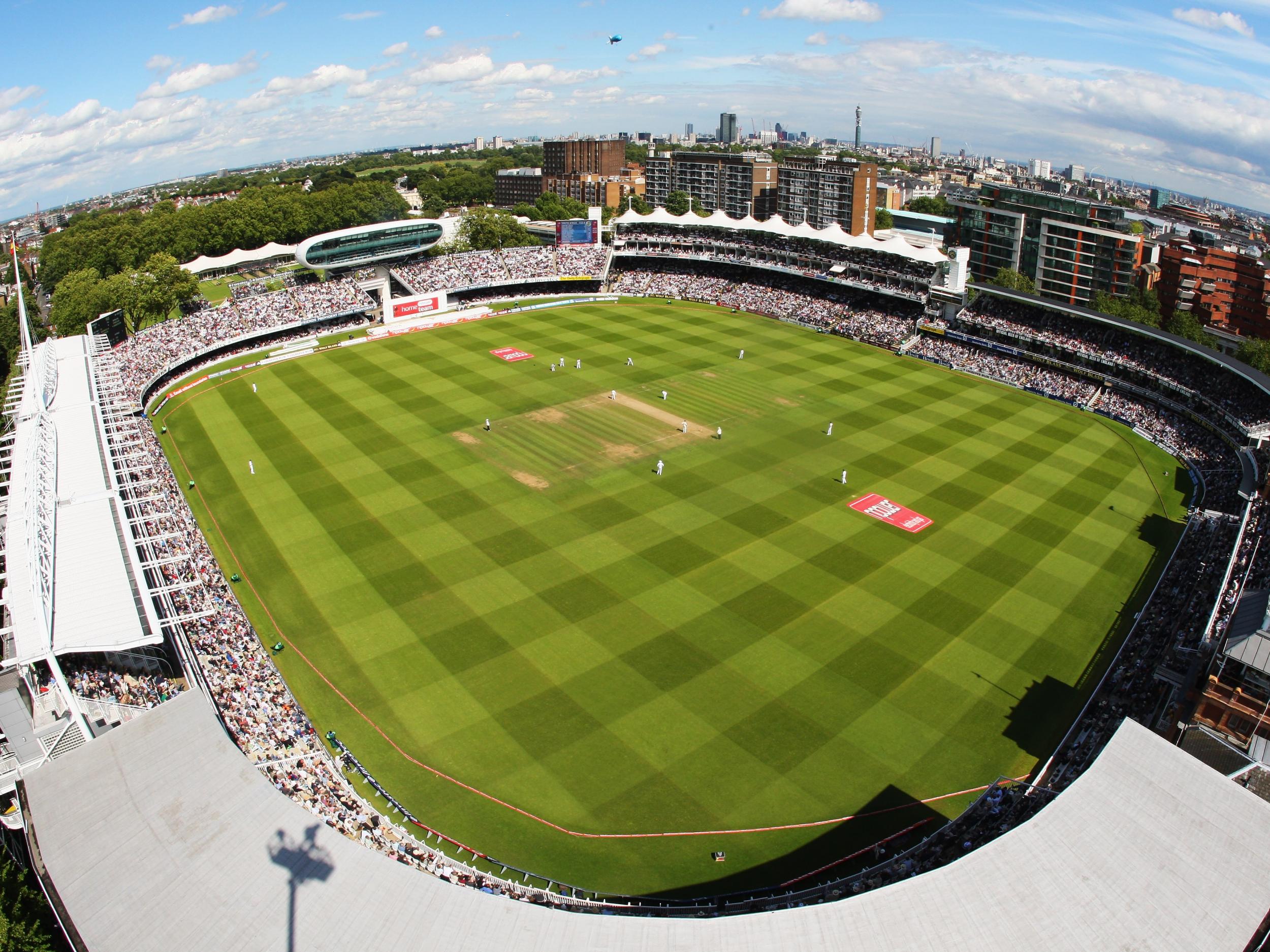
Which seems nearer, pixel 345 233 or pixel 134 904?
pixel 134 904

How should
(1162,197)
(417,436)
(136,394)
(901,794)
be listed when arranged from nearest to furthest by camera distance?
(901,794) → (417,436) → (136,394) → (1162,197)

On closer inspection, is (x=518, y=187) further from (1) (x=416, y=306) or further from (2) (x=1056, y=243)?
(2) (x=1056, y=243)

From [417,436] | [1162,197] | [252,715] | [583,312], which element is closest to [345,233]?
[583,312]

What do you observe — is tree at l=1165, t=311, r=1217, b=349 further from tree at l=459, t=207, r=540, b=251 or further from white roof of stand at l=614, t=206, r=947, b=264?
tree at l=459, t=207, r=540, b=251

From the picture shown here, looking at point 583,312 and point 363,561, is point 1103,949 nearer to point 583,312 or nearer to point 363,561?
point 363,561

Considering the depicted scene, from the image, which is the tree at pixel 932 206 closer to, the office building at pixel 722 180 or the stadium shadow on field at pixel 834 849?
the office building at pixel 722 180

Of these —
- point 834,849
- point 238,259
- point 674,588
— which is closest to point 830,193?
point 238,259

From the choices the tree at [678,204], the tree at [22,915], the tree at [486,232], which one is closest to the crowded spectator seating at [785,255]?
the tree at [486,232]
